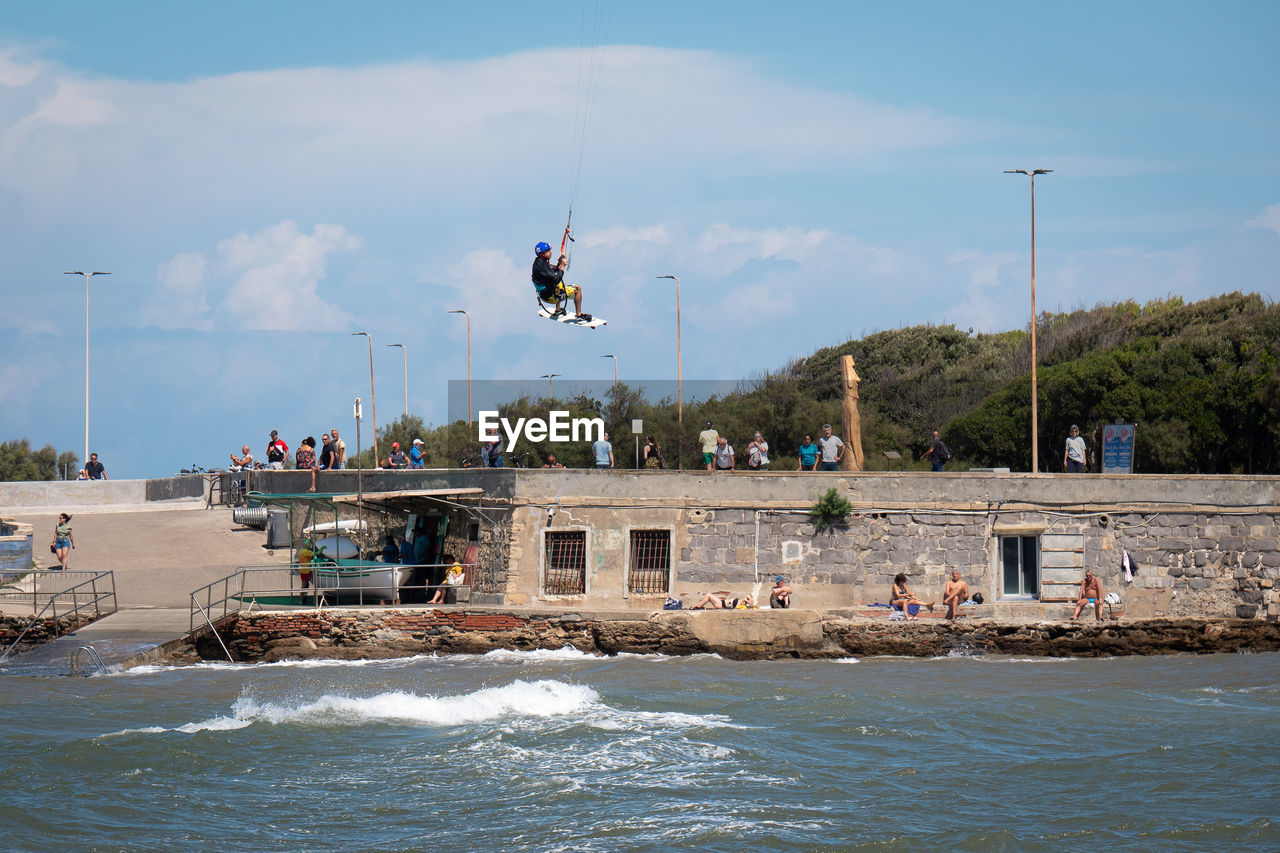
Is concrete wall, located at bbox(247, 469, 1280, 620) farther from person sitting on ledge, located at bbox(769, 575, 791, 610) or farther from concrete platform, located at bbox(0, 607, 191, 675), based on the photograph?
concrete platform, located at bbox(0, 607, 191, 675)

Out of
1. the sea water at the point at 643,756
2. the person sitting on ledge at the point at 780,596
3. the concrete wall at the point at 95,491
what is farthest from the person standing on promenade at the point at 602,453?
the concrete wall at the point at 95,491

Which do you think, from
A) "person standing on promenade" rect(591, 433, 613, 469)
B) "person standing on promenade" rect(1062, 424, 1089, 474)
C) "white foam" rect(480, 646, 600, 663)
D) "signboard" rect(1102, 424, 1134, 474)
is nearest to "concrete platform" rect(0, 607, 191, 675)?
"white foam" rect(480, 646, 600, 663)

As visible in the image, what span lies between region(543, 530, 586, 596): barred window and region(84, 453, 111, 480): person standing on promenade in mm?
22010

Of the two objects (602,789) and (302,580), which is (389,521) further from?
(602,789)

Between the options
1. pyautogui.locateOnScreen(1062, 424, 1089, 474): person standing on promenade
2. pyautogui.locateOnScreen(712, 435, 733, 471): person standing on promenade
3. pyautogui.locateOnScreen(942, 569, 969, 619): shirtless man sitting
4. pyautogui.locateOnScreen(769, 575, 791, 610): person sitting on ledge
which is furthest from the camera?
pyautogui.locateOnScreen(1062, 424, 1089, 474): person standing on promenade

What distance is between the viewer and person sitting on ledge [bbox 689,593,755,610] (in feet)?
82.5

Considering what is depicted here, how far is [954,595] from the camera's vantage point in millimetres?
25031

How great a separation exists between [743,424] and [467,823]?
126ft

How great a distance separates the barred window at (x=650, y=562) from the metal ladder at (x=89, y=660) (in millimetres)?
9824

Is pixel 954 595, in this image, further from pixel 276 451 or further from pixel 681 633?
pixel 276 451

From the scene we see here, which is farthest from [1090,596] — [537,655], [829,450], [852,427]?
[537,655]

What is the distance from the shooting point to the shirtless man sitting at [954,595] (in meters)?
25.0

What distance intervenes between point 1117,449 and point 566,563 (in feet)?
39.7

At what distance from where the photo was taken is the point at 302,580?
26.6 metres
